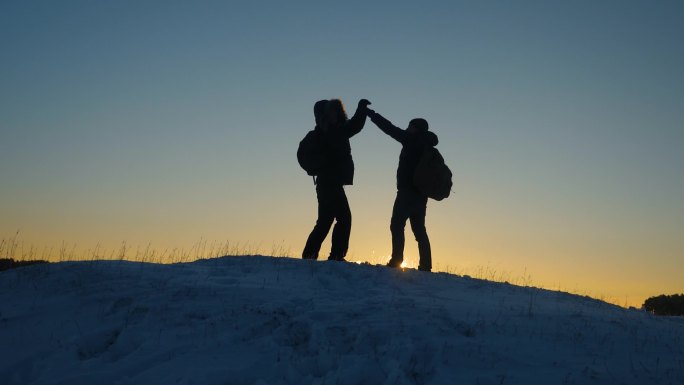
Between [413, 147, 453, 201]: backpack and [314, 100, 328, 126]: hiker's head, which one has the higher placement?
[314, 100, 328, 126]: hiker's head

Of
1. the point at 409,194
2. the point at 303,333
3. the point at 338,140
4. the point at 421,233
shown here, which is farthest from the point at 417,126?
the point at 303,333

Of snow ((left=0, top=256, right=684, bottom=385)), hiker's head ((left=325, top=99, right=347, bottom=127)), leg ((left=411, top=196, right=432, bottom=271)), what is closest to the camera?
snow ((left=0, top=256, right=684, bottom=385))

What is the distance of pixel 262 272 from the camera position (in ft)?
32.7

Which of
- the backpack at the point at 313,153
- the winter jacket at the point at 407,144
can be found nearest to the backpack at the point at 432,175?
the winter jacket at the point at 407,144

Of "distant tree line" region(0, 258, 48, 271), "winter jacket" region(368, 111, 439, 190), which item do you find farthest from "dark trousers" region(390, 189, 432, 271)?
"distant tree line" region(0, 258, 48, 271)

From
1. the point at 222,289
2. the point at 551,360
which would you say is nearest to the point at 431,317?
the point at 551,360

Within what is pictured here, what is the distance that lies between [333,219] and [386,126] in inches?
71.0

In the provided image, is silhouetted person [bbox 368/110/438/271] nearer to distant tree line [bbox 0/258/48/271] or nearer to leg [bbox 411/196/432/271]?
leg [bbox 411/196/432/271]

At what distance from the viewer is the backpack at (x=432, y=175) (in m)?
10.7

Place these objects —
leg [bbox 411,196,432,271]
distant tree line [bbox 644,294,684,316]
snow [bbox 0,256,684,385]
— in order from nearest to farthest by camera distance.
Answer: snow [bbox 0,256,684,385] → leg [bbox 411,196,432,271] → distant tree line [bbox 644,294,684,316]

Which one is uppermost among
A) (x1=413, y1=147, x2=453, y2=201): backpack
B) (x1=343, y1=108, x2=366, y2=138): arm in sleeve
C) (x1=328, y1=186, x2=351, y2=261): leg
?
(x1=343, y1=108, x2=366, y2=138): arm in sleeve

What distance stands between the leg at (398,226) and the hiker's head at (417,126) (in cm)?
108

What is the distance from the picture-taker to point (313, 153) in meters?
10.8

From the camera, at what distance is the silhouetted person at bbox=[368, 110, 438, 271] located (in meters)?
10.8
